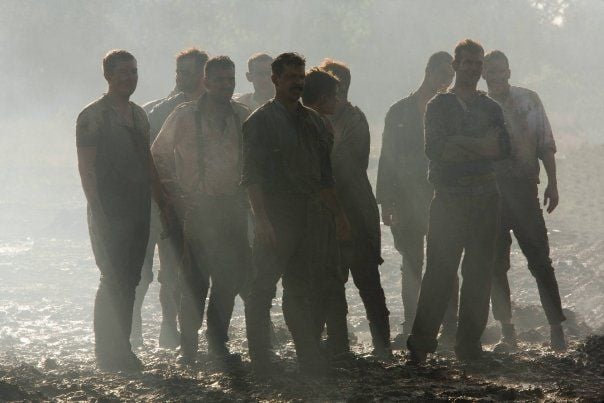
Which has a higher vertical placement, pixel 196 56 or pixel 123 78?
pixel 196 56

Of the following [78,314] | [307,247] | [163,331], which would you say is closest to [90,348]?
[163,331]

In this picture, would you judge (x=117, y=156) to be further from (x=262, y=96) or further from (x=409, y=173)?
(x=409, y=173)

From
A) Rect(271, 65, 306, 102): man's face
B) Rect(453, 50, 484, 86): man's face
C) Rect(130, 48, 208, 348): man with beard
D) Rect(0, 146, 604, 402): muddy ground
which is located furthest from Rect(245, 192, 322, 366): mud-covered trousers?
Rect(130, 48, 208, 348): man with beard

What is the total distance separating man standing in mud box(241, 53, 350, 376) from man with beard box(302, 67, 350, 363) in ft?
0.42

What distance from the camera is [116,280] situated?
6.54m

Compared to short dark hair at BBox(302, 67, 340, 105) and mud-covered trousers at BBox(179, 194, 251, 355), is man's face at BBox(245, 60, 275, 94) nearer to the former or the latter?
mud-covered trousers at BBox(179, 194, 251, 355)

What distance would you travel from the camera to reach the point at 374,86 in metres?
42.8

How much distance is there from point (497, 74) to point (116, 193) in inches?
124

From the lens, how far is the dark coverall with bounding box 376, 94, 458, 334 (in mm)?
7914

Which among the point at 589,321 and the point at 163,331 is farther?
the point at 589,321

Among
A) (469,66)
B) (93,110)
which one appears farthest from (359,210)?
(93,110)

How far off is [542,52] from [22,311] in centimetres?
4522

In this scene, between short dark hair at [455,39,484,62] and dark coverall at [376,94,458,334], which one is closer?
short dark hair at [455,39,484,62]

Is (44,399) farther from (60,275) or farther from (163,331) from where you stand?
(60,275)
